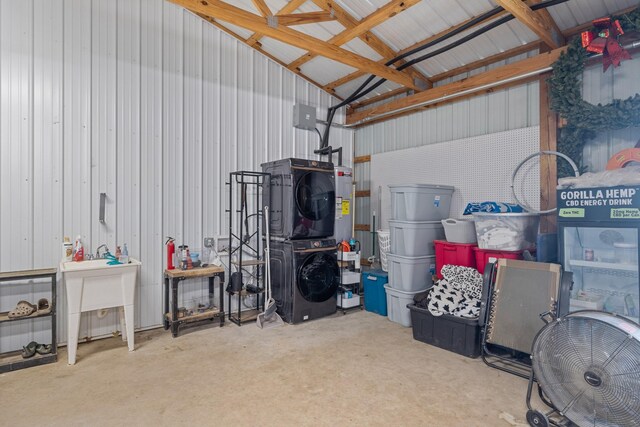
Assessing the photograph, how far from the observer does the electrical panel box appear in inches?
192

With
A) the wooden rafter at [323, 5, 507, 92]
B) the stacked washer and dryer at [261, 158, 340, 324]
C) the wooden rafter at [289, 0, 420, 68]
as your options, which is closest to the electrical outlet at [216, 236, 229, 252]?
the stacked washer and dryer at [261, 158, 340, 324]

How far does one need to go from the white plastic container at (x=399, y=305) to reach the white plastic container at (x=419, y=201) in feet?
→ 2.73

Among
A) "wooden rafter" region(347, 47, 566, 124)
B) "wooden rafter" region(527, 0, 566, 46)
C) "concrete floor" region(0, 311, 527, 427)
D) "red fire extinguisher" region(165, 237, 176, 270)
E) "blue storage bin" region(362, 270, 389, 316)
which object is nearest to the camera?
"concrete floor" region(0, 311, 527, 427)

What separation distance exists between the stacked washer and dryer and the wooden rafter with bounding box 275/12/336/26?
137cm

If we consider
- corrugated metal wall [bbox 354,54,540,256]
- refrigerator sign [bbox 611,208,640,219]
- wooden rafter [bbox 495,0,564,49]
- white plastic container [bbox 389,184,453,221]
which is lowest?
refrigerator sign [bbox 611,208,640,219]

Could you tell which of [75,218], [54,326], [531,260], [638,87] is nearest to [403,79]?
[638,87]

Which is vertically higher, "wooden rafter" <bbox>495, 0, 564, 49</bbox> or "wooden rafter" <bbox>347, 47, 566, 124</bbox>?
"wooden rafter" <bbox>495, 0, 564, 49</bbox>

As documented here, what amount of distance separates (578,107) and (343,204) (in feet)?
8.57

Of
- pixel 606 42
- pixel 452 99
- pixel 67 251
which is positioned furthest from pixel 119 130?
pixel 606 42

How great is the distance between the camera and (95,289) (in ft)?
9.86

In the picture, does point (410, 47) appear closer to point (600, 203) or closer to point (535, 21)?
point (535, 21)

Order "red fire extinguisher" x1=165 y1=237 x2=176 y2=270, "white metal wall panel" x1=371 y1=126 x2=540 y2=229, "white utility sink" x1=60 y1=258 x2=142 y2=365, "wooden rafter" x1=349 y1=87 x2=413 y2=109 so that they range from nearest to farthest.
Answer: "white utility sink" x1=60 y1=258 x2=142 y2=365
"white metal wall panel" x1=371 y1=126 x2=540 y2=229
"red fire extinguisher" x1=165 y1=237 x2=176 y2=270
"wooden rafter" x1=349 y1=87 x2=413 y2=109

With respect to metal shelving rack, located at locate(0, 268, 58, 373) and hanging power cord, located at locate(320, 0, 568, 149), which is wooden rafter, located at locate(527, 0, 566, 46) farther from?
metal shelving rack, located at locate(0, 268, 58, 373)

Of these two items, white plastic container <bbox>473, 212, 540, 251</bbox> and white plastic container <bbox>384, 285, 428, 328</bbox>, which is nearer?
white plastic container <bbox>473, 212, 540, 251</bbox>
